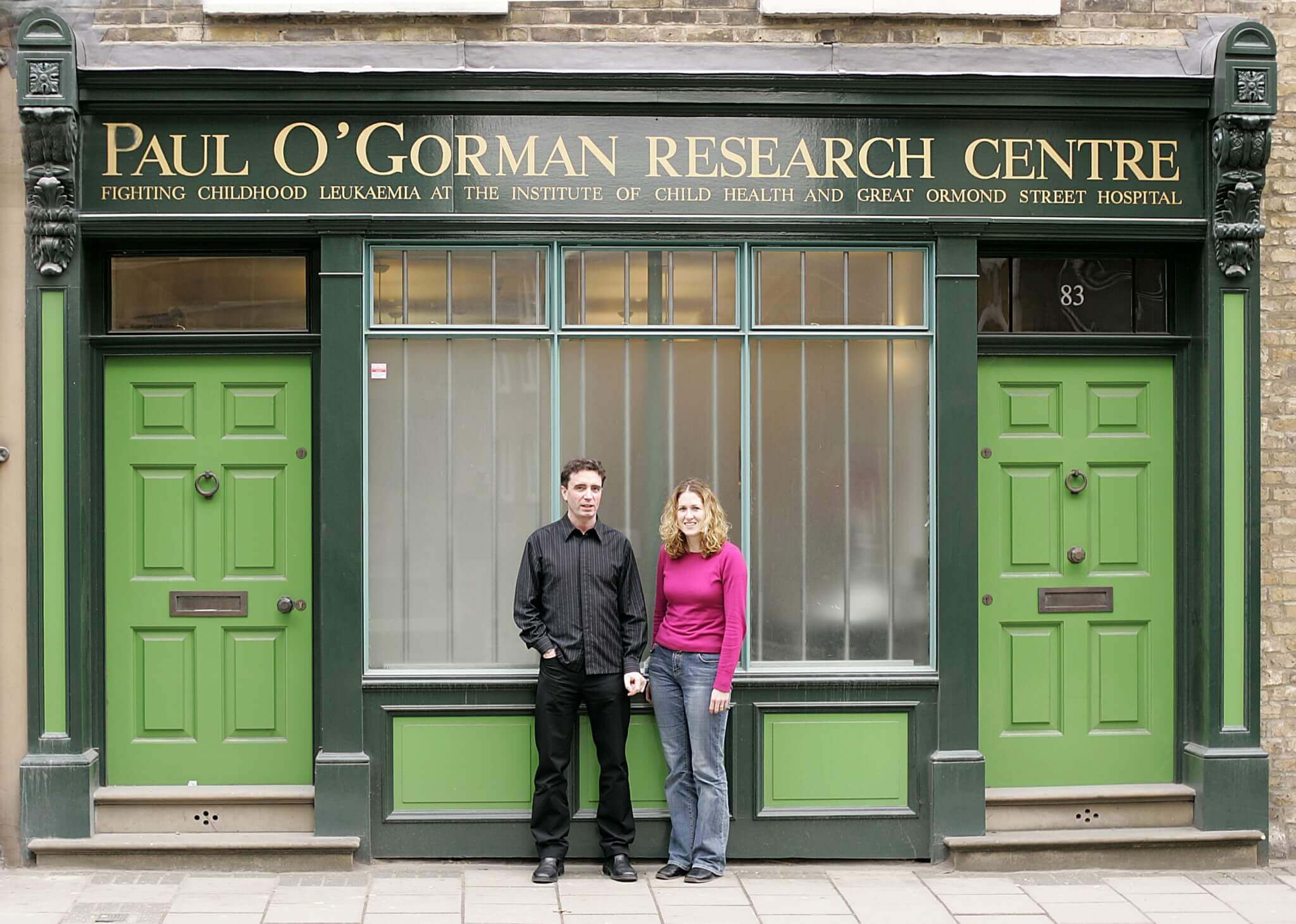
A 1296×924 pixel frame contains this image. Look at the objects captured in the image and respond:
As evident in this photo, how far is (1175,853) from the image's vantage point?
21.7 ft

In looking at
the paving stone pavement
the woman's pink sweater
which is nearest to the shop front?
the paving stone pavement

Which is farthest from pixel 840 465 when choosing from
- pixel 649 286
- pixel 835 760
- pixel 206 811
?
pixel 206 811

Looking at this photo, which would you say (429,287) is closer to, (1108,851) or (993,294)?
(993,294)

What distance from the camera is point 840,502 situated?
673 centimetres

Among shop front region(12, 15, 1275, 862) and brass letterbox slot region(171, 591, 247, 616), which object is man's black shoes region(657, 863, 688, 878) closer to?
shop front region(12, 15, 1275, 862)

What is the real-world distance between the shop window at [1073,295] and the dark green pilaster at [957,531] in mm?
265

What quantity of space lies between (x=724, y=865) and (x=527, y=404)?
2381mm

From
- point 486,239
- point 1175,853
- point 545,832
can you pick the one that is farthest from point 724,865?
point 486,239

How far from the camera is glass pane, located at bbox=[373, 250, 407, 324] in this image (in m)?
6.61

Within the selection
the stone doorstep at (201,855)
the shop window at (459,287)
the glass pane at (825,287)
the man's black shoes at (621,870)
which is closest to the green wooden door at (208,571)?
the stone doorstep at (201,855)

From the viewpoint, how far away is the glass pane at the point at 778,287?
6.68 metres

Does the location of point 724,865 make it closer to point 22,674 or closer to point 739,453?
point 739,453

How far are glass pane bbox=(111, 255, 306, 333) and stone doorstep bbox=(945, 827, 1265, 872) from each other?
416 centimetres

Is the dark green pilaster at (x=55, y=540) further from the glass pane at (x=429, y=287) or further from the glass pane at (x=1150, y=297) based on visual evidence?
the glass pane at (x=1150, y=297)
